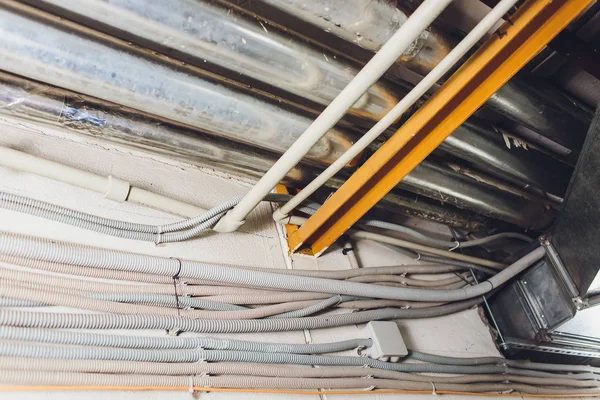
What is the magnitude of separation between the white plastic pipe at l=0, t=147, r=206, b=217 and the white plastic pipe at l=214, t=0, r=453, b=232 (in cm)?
15

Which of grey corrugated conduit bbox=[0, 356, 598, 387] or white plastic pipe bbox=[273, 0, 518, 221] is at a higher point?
white plastic pipe bbox=[273, 0, 518, 221]

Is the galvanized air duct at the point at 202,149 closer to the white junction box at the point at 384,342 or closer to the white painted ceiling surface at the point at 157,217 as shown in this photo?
the white painted ceiling surface at the point at 157,217

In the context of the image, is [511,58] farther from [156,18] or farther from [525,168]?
[156,18]

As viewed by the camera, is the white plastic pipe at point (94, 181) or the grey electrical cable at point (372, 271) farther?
the grey electrical cable at point (372, 271)

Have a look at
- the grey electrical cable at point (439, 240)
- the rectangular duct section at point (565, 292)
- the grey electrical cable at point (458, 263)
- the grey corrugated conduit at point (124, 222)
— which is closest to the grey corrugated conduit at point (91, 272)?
the grey corrugated conduit at point (124, 222)

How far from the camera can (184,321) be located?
980mm

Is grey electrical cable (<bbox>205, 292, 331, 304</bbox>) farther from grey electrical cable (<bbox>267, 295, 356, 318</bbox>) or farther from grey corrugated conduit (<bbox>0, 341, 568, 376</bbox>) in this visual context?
grey corrugated conduit (<bbox>0, 341, 568, 376</bbox>)

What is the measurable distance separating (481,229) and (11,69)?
73.7 inches

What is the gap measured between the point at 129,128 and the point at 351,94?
582 mm

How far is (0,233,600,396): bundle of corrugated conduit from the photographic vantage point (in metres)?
0.82

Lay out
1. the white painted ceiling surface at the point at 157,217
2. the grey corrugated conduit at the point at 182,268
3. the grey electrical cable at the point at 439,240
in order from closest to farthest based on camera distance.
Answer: the grey corrugated conduit at the point at 182,268, the white painted ceiling surface at the point at 157,217, the grey electrical cable at the point at 439,240

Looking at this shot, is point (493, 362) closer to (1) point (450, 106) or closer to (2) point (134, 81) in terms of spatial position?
(1) point (450, 106)

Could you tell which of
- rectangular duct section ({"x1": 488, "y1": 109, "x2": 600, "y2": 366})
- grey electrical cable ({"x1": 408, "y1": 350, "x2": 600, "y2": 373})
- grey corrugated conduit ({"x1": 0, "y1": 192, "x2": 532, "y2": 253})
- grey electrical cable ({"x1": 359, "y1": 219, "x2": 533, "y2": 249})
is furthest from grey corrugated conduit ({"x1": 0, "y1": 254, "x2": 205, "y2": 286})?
rectangular duct section ({"x1": 488, "y1": 109, "x2": 600, "y2": 366})

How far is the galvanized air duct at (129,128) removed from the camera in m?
0.95
